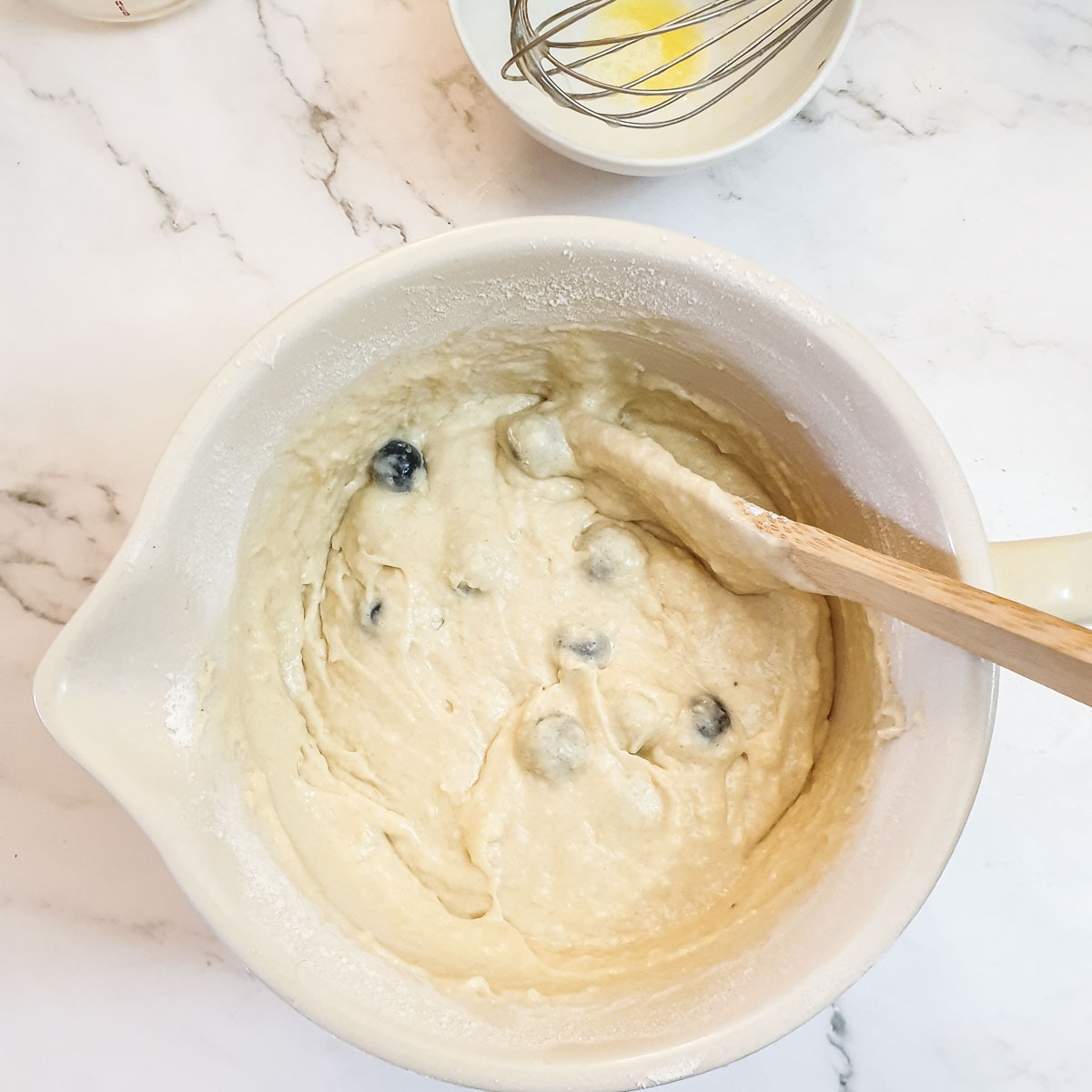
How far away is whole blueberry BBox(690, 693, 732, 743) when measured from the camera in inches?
30.5

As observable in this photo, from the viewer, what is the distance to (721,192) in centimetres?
89

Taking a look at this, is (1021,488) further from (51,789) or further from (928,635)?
(51,789)

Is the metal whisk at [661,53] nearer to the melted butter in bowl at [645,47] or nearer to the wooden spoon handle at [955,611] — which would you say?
the melted butter in bowl at [645,47]

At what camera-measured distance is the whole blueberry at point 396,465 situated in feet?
2.56

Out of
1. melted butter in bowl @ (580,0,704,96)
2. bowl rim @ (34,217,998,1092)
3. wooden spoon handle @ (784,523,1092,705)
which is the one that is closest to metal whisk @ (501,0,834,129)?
melted butter in bowl @ (580,0,704,96)

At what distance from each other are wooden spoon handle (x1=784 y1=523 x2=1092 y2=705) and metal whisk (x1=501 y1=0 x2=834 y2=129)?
1.36 feet

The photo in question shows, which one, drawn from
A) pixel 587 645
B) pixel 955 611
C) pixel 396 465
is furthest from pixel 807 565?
pixel 396 465

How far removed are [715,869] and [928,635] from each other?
259mm

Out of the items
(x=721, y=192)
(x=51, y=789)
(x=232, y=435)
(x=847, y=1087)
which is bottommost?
(x=51, y=789)

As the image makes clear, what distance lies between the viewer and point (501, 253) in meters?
0.63

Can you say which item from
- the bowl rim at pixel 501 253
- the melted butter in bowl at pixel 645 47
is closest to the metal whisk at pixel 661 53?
the melted butter in bowl at pixel 645 47

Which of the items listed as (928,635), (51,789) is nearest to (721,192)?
(928,635)

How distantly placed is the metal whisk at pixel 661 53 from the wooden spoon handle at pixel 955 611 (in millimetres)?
414

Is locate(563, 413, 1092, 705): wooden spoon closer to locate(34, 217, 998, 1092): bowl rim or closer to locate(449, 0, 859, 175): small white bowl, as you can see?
locate(34, 217, 998, 1092): bowl rim
